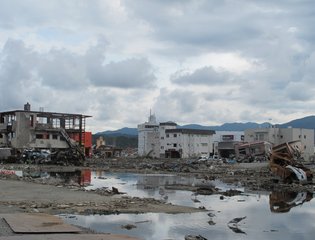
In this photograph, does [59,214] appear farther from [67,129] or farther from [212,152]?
[212,152]

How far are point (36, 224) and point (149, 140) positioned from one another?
122490 mm

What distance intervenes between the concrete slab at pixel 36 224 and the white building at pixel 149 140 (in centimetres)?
11660

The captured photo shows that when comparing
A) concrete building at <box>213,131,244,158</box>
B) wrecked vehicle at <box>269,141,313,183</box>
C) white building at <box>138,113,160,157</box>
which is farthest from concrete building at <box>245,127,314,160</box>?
wrecked vehicle at <box>269,141,313,183</box>

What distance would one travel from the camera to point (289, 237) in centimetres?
1692

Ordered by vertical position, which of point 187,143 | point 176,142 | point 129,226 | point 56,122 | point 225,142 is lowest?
point 129,226

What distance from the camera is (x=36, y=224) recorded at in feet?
47.7

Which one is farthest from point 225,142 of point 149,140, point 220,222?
point 220,222

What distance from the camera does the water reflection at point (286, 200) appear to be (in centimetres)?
2570

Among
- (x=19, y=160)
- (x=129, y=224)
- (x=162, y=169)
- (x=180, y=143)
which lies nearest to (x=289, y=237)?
(x=129, y=224)

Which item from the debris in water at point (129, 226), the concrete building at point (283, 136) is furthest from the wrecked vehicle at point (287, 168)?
Answer: the concrete building at point (283, 136)

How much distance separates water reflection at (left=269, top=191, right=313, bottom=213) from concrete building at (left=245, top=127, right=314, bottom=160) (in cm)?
8783

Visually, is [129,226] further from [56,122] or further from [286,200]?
[56,122]

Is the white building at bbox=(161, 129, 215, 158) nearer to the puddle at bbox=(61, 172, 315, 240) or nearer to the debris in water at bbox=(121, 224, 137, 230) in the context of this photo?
the puddle at bbox=(61, 172, 315, 240)

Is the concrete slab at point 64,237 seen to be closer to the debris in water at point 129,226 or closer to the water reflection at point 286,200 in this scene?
the debris in water at point 129,226
